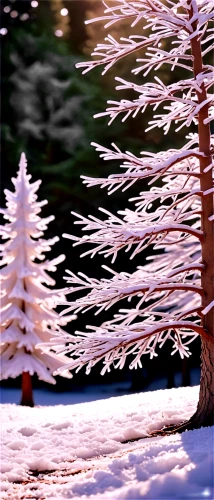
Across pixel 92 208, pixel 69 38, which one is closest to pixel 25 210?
pixel 92 208

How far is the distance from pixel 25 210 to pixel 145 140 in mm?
8491

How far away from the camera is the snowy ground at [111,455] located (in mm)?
5355

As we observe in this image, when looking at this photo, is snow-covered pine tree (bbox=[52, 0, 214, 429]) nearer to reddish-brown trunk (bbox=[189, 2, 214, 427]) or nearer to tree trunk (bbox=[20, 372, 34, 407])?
reddish-brown trunk (bbox=[189, 2, 214, 427])

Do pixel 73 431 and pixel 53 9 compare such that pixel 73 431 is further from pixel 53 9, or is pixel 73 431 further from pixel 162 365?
pixel 53 9

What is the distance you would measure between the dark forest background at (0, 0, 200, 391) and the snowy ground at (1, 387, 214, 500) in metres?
13.3

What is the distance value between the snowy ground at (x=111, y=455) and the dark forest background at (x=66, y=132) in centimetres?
1334

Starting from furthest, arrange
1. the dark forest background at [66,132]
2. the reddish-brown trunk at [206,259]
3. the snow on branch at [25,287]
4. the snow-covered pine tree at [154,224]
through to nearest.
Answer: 1. the dark forest background at [66,132]
2. the snow on branch at [25,287]
3. the reddish-brown trunk at [206,259]
4. the snow-covered pine tree at [154,224]

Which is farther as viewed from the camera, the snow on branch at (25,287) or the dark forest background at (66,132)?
the dark forest background at (66,132)

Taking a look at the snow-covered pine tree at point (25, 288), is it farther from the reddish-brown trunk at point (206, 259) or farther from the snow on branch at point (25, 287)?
the reddish-brown trunk at point (206, 259)

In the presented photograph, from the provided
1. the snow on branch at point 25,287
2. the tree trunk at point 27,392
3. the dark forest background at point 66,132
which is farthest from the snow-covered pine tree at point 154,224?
the dark forest background at point 66,132

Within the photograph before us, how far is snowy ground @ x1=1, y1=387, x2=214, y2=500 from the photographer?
5355mm

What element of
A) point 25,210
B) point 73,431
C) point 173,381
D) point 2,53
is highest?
point 2,53

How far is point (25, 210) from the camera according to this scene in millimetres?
17672

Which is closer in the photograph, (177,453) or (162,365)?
(177,453)
